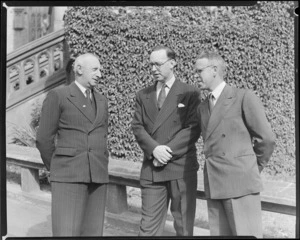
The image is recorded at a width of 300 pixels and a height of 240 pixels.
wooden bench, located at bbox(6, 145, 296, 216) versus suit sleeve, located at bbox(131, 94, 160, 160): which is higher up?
suit sleeve, located at bbox(131, 94, 160, 160)

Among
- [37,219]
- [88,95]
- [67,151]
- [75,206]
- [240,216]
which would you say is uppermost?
[88,95]

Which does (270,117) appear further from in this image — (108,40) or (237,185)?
(108,40)

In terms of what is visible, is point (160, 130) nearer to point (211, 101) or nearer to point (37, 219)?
point (211, 101)

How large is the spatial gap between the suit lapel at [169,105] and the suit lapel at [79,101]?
0.53 metres

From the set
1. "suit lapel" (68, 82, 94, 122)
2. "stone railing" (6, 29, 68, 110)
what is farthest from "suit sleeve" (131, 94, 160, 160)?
"stone railing" (6, 29, 68, 110)

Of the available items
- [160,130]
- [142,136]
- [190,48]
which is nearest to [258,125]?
[160,130]

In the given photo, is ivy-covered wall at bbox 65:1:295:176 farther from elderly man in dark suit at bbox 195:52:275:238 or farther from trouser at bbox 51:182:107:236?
elderly man in dark suit at bbox 195:52:275:238

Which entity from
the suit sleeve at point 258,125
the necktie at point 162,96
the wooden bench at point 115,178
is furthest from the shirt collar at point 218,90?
the wooden bench at point 115,178

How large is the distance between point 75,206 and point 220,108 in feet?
4.43

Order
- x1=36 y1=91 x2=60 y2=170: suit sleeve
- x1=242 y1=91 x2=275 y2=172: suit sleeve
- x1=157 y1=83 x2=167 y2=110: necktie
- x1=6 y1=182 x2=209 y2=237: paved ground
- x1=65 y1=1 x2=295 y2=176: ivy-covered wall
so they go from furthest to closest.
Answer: x1=65 y1=1 x2=295 y2=176: ivy-covered wall
x1=6 y1=182 x2=209 y2=237: paved ground
x1=157 y1=83 x2=167 y2=110: necktie
x1=36 y1=91 x2=60 y2=170: suit sleeve
x1=242 y1=91 x2=275 y2=172: suit sleeve

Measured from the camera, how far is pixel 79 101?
9.68 ft

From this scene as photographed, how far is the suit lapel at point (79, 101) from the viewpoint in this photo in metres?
2.93

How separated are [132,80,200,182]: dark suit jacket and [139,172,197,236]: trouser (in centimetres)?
7

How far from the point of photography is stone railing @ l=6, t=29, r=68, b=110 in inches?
169
